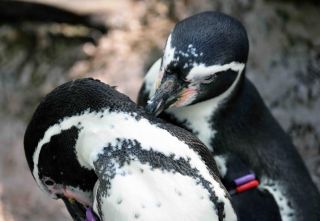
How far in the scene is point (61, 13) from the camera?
3619mm

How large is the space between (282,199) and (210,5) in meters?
1.44

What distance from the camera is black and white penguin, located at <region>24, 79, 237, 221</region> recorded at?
1585 millimetres

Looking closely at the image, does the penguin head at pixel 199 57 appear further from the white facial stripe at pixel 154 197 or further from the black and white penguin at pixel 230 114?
the white facial stripe at pixel 154 197

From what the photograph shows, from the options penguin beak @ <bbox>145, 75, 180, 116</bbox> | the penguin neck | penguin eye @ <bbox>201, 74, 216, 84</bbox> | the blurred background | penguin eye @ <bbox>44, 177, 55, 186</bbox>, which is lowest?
the blurred background

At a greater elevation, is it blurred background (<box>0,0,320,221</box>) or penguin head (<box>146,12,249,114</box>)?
penguin head (<box>146,12,249,114</box>)

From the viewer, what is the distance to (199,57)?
6.61 feet

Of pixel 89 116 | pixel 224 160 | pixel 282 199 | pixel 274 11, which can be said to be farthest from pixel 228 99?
pixel 274 11

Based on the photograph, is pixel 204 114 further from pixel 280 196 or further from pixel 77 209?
pixel 77 209

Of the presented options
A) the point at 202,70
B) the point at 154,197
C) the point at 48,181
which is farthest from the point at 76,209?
the point at 202,70

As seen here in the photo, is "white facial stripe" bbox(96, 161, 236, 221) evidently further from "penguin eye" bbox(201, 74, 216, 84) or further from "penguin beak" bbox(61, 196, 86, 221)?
"penguin eye" bbox(201, 74, 216, 84)

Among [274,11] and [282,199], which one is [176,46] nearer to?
[282,199]

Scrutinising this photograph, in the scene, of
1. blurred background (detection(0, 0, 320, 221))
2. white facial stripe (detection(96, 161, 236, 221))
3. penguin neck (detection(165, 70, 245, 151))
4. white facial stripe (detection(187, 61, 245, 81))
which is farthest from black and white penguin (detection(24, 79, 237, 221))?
blurred background (detection(0, 0, 320, 221))

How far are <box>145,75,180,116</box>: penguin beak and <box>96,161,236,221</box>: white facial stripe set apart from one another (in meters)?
0.36

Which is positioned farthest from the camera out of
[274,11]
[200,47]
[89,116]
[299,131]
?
[274,11]
